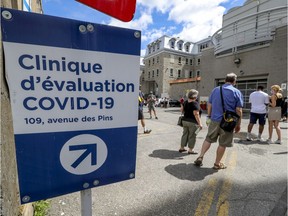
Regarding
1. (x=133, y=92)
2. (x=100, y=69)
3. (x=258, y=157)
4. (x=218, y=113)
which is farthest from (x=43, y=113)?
(x=258, y=157)

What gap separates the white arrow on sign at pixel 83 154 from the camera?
1.01 meters

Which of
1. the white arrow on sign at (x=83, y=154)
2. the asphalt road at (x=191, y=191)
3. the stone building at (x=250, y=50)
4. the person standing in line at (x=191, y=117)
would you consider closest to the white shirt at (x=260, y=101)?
the asphalt road at (x=191, y=191)

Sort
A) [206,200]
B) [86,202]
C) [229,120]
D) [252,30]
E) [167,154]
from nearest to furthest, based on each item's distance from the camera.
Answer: [86,202] → [206,200] → [229,120] → [167,154] → [252,30]

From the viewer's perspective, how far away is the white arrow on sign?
101 cm

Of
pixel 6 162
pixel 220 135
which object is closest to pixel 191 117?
pixel 220 135

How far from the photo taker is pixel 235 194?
2852mm

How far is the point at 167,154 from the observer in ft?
15.2

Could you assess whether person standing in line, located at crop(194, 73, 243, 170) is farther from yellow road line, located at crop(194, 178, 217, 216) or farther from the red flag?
the red flag

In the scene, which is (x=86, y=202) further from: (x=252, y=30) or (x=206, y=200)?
(x=252, y=30)

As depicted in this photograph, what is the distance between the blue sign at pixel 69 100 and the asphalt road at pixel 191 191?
1.61 meters

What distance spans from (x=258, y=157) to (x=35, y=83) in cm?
515

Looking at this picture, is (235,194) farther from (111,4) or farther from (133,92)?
(111,4)

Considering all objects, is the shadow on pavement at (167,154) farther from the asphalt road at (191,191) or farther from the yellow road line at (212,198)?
the yellow road line at (212,198)

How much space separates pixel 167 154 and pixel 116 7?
4032 mm
